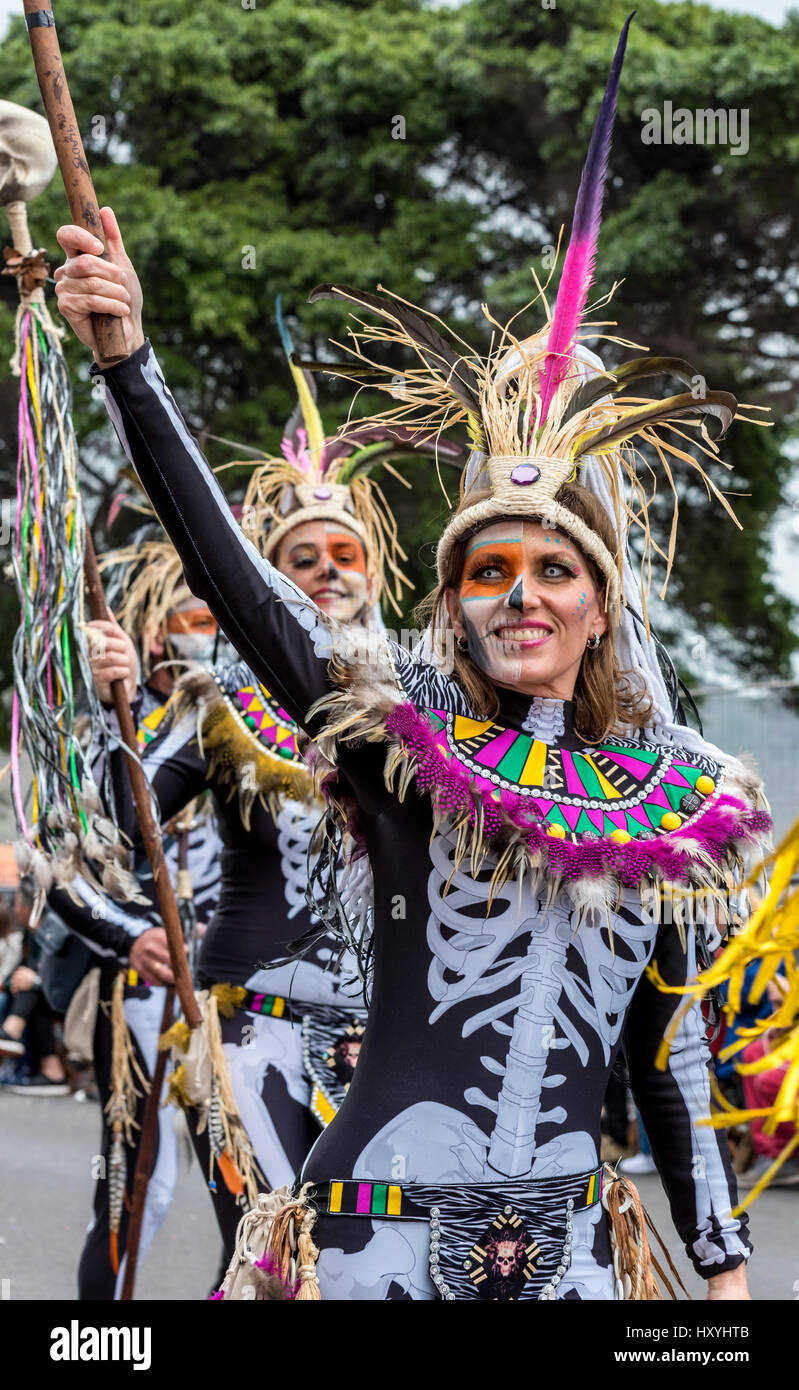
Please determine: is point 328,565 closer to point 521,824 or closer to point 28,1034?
point 521,824

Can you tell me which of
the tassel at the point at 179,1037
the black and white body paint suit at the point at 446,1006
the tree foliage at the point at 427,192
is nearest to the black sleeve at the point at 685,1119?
the black and white body paint suit at the point at 446,1006

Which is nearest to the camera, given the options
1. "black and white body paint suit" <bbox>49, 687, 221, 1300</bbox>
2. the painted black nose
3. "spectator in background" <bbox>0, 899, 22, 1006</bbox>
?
the painted black nose

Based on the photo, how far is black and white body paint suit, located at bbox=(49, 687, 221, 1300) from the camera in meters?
4.25

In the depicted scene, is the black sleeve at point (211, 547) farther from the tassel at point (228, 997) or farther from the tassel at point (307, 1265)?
the tassel at point (228, 997)

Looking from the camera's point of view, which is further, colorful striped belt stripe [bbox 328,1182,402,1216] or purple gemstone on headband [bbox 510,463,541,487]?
purple gemstone on headband [bbox 510,463,541,487]

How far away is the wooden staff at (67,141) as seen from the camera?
213cm

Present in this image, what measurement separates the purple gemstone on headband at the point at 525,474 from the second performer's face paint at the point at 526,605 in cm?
7

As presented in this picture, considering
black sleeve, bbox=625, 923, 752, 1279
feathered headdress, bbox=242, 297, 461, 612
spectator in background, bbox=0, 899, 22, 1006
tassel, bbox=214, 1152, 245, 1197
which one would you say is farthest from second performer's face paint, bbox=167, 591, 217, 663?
spectator in background, bbox=0, 899, 22, 1006

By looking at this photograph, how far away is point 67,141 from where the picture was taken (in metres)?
2.16

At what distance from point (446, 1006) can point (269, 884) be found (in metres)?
1.51

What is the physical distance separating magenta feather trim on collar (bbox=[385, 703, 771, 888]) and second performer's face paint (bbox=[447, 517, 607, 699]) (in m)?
0.18

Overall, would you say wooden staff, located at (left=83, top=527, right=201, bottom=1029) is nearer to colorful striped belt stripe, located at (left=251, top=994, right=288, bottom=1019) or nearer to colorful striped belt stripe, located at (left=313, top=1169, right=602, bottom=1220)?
colorful striped belt stripe, located at (left=251, top=994, right=288, bottom=1019)
